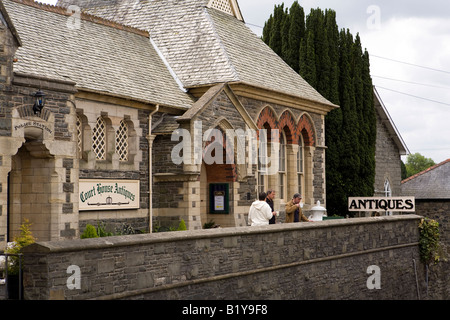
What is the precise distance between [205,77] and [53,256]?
39.7 feet

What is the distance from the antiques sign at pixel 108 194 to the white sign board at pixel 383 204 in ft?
21.7

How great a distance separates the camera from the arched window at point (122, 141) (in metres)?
18.5

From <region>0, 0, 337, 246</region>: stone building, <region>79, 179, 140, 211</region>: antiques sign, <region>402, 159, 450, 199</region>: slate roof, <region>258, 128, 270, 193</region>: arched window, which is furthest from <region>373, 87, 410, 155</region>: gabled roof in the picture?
<region>79, 179, 140, 211</region>: antiques sign

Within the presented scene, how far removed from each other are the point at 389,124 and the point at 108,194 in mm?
21688

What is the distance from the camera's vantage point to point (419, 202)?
31.5 m

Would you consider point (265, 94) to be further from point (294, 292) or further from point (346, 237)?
point (294, 292)

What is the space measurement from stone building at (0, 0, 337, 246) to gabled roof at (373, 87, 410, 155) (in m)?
9.66

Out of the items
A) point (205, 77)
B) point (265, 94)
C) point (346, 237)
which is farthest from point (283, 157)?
point (346, 237)

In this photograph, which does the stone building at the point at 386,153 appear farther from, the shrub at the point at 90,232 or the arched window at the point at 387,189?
the shrub at the point at 90,232

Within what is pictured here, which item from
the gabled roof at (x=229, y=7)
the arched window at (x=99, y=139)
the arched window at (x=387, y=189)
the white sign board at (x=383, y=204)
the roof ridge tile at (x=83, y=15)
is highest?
the gabled roof at (x=229, y=7)

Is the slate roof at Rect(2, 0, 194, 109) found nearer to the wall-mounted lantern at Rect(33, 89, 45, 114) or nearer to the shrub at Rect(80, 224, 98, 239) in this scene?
the wall-mounted lantern at Rect(33, 89, 45, 114)

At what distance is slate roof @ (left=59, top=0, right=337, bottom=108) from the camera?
2180 cm

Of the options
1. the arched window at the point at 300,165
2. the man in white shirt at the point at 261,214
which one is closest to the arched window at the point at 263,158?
the arched window at the point at 300,165
